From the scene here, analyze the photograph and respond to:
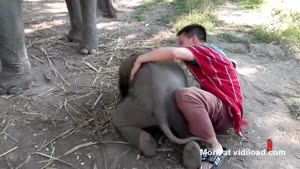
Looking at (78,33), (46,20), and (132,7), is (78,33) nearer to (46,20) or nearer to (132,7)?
(46,20)

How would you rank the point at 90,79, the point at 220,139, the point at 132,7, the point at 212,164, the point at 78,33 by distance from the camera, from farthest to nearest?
the point at 132,7 → the point at 78,33 → the point at 90,79 → the point at 220,139 → the point at 212,164

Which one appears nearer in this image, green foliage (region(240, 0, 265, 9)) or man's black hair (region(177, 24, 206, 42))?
man's black hair (region(177, 24, 206, 42))

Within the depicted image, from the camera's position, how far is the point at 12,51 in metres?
2.99

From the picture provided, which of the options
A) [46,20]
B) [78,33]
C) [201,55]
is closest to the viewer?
[201,55]

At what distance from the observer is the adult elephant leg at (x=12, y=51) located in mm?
2877

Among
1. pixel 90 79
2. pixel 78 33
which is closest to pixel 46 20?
pixel 78 33

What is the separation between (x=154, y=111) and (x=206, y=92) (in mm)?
318

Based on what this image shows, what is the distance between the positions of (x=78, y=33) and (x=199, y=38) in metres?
1.63

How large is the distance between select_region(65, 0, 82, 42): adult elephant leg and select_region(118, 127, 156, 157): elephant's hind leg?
171cm

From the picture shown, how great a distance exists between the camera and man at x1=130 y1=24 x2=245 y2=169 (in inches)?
92.4

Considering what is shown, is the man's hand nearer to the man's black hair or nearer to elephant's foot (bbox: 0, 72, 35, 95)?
the man's black hair

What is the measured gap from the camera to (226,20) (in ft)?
15.3

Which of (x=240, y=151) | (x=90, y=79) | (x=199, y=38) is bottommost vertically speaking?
(x=240, y=151)

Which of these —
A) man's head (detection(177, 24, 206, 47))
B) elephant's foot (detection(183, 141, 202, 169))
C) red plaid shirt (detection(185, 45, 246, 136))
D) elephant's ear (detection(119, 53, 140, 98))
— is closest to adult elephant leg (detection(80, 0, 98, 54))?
elephant's ear (detection(119, 53, 140, 98))
